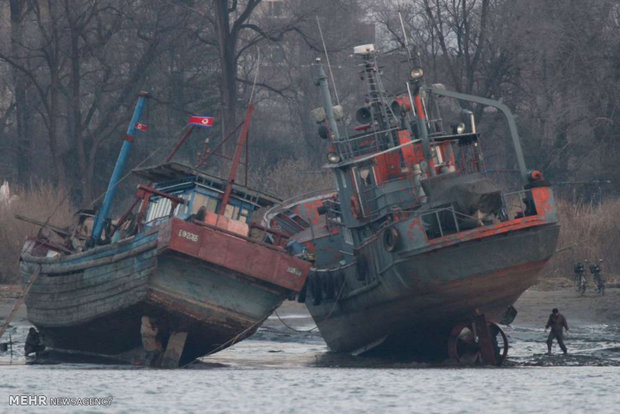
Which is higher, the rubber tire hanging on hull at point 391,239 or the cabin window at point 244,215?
the cabin window at point 244,215

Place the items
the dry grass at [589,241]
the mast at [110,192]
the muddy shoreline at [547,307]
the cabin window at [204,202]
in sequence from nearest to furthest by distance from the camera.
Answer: the cabin window at [204,202] < the mast at [110,192] < the muddy shoreline at [547,307] < the dry grass at [589,241]

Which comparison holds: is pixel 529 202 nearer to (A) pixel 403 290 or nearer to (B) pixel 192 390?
(A) pixel 403 290

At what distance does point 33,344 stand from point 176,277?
201 inches

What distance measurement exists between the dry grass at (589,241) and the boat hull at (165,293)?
16.7 m

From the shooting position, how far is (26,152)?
62.7 m

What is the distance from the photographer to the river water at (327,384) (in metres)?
21.8

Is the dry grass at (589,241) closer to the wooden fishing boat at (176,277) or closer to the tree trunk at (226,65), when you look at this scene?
the wooden fishing boat at (176,277)

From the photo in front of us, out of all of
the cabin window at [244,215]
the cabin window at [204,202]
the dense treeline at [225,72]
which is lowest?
the cabin window at [244,215]

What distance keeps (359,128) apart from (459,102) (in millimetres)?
24407

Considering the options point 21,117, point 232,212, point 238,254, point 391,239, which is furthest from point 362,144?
point 21,117

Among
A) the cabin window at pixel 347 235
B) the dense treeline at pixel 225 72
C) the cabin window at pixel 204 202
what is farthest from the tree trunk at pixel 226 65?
the cabin window at pixel 204 202

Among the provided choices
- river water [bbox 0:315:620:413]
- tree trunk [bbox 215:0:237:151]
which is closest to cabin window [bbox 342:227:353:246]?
river water [bbox 0:315:620:413]

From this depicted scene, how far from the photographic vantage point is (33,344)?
30.2 meters

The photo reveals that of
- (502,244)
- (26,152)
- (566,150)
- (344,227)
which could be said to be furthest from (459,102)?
(502,244)
